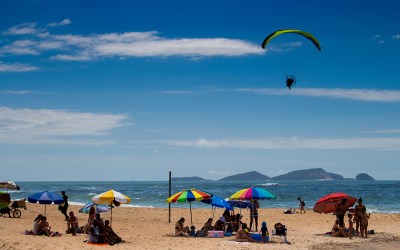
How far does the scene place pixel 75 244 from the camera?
1603 cm

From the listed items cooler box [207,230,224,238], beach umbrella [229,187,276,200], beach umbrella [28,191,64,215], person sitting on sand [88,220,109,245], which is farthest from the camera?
beach umbrella [28,191,64,215]

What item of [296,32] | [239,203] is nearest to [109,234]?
[239,203]

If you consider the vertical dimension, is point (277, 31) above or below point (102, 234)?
above

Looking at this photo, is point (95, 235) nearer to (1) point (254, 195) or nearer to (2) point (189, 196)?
(2) point (189, 196)

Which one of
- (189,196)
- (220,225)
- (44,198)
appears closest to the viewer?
(189,196)

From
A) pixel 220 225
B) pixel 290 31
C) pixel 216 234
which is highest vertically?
pixel 290 31

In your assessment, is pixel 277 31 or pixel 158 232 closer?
pixel 277 31

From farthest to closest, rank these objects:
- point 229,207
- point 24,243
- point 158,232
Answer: point 158,232, point 229,207, point 24,243

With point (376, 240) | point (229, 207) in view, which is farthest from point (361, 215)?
point (229, 207)

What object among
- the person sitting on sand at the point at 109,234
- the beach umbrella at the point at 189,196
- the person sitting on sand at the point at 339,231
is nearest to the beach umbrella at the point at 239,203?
the beach umbrella at the point at 189,196

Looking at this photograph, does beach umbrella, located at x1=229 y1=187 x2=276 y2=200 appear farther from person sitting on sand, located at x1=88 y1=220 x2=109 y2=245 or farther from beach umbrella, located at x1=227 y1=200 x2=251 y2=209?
person sitting on sand, located at x1=88 y1=220 x2=109 y2=245

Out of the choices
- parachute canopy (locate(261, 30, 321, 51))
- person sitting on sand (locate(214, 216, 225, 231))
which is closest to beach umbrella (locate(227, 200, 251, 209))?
person sitting on sand (locate(214, 216, 225, 231))

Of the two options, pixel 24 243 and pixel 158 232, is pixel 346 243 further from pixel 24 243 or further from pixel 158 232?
pixel 24 243

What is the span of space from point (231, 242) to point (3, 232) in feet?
27.5
